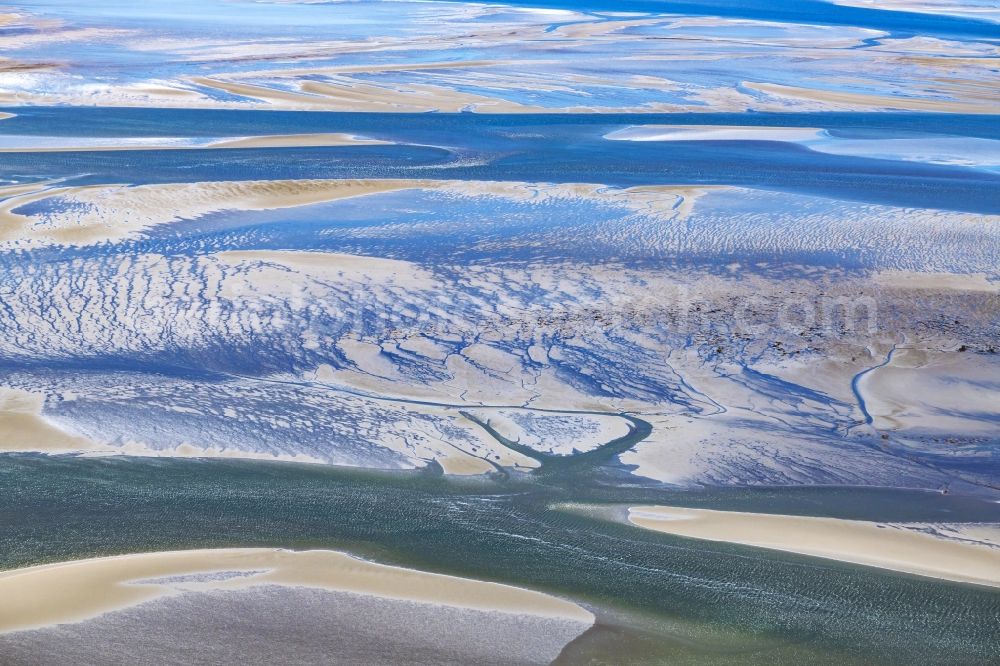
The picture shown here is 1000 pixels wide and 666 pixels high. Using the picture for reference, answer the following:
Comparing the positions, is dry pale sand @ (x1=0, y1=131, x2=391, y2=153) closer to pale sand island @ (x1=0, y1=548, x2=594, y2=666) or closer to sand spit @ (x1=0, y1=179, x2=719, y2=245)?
sand spit @ (x1=0, y1=179, x2=719, y2=245)

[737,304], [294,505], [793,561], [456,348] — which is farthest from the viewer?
[737,304]

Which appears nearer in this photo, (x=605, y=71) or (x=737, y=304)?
(x=737, y=304)

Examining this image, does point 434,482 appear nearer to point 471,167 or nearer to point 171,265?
point 171,265

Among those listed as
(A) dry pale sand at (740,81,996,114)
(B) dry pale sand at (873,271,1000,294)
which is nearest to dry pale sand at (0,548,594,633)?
(B) dry pale sand at (873,271,1000,294)

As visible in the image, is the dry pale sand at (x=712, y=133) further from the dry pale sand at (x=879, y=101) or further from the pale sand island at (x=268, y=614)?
the pale sand island at (x=268, y=614)

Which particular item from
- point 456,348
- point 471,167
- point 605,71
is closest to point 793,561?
point 456,348

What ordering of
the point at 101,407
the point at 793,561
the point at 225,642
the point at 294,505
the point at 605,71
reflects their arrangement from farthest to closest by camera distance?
the point at 605,71
the point at 101,407
the point at 294,505
the point at 793,561
the point at 225,642

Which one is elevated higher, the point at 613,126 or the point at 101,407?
the point at 613,126
